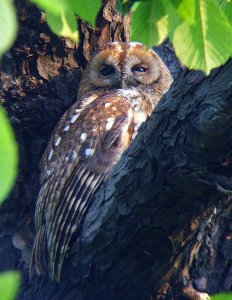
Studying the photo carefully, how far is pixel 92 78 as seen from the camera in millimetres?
3668

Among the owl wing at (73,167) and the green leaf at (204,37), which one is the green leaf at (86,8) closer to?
the green leaf at (204,37)

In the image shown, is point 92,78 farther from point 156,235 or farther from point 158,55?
point 156,235

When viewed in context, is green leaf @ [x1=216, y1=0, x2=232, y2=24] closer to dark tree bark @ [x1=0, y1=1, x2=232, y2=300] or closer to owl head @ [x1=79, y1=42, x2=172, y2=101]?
dark tree bark @ [x1=0, y1=1, x2=232, y2=300]

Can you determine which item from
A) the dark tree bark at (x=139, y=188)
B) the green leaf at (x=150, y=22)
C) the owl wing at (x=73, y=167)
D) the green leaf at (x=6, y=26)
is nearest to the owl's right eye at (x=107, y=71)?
the owl wing at (x=73, y=167)

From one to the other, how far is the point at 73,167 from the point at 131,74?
87cm

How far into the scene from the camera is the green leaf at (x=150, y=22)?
3.81 ft

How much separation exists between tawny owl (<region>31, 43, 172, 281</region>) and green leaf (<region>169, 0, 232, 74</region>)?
5.57ft

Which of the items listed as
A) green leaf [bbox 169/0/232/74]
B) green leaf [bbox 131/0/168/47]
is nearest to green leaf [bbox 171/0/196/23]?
green leaf [bbox 169/0/232/74]

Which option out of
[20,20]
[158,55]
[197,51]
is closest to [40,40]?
[20,20]

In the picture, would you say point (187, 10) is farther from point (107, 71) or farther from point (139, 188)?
point (107, 71)

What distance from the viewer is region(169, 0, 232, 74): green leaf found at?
1.04 m

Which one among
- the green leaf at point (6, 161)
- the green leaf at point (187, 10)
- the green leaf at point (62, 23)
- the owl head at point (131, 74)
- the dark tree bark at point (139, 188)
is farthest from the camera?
the owl head at point (131, 74)

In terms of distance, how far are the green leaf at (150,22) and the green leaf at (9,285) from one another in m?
0.57

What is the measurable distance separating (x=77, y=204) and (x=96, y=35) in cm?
83
